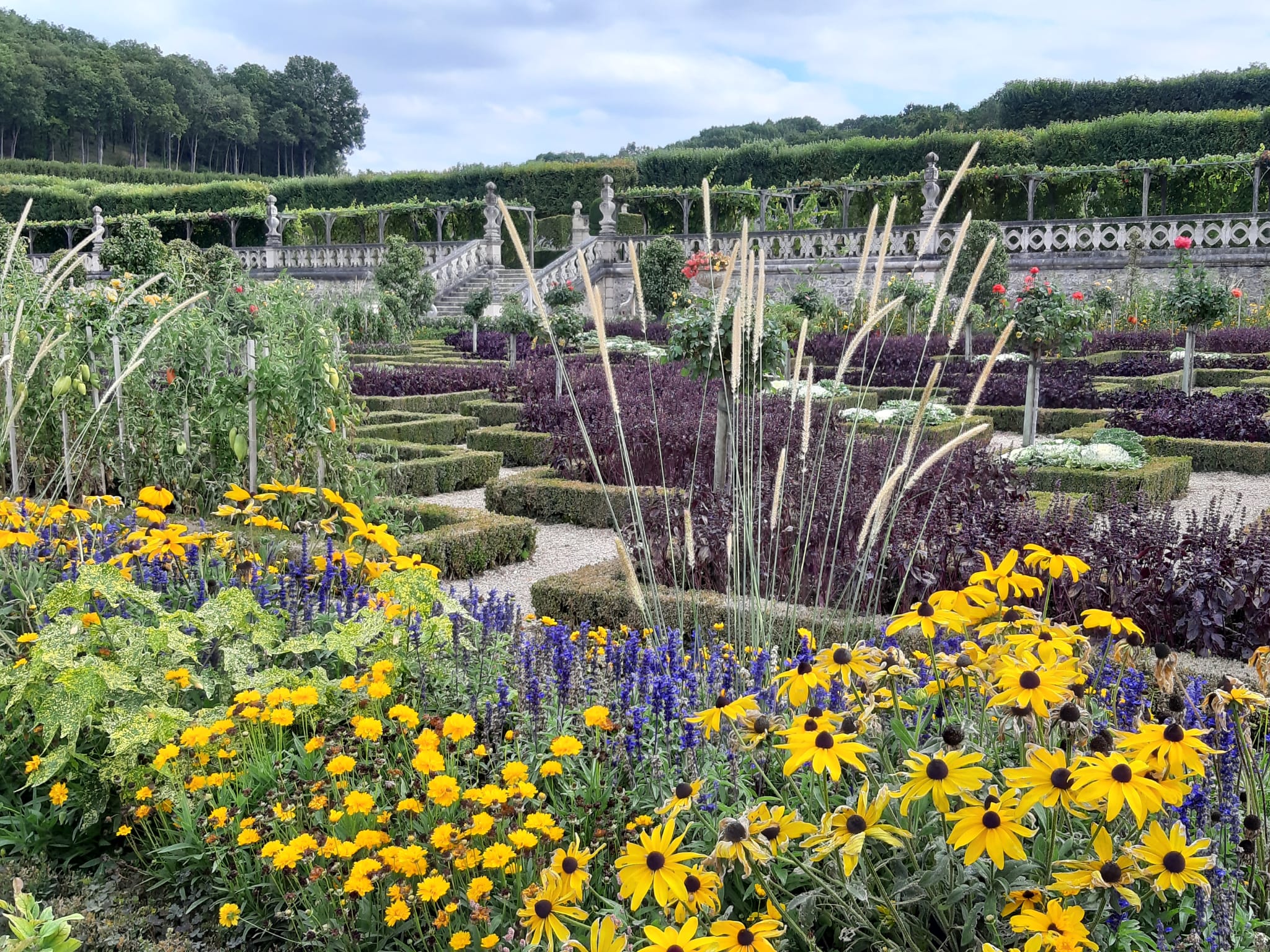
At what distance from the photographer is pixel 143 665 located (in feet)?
9.27

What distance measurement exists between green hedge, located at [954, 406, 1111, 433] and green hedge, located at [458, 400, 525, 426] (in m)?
4.91

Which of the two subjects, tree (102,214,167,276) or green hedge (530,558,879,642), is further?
tree (102,214,167,276)

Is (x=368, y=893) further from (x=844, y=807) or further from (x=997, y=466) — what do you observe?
(x=997, y=466)

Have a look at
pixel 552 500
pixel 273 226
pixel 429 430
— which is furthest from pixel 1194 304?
pixel 273 226

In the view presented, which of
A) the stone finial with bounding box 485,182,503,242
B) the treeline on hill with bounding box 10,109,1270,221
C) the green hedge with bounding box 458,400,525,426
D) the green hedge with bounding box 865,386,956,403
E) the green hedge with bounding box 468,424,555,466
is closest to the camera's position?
the green hedge with bounding box 468,424,555,466

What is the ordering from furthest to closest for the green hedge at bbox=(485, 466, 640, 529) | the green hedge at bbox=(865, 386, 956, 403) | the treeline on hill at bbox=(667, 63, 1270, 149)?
the treeline on hill at bbox=(667, 63, 1270, 149), the green hedge at bbox=(865, 386, 956, 403), the green hedge at bbox=(485, 466, 640, 529)

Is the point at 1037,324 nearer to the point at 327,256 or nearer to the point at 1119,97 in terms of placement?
the point at 327,256

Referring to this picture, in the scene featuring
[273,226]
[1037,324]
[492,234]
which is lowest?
[1037,324]

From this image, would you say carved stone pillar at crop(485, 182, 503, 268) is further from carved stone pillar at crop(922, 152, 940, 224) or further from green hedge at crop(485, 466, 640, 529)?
green hedge at crop(485, 466, 640, 529)

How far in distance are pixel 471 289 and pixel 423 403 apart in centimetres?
1589

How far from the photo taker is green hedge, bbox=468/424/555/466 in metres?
9.69

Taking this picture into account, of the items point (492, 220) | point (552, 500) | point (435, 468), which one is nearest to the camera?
point (552, 500)

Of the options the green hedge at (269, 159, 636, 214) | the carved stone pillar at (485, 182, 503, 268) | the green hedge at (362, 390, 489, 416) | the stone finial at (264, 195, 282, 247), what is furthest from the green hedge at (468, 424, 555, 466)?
the stone finial at (264, 195, 282, 247)

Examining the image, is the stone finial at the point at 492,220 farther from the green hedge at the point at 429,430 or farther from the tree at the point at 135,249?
the green hedge at the point at 429,430
